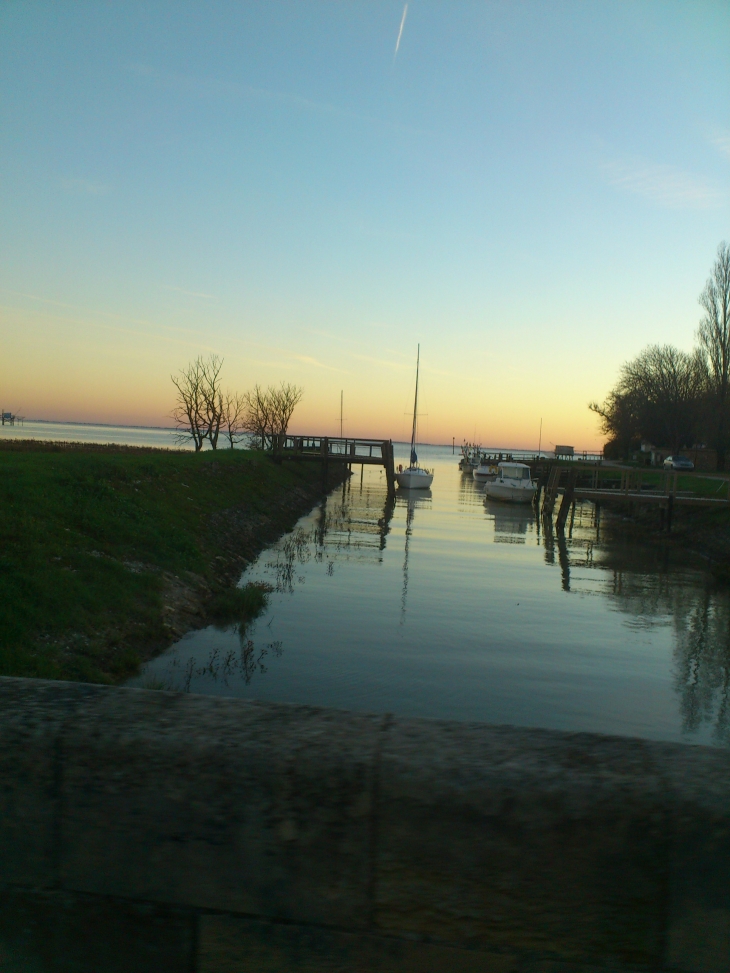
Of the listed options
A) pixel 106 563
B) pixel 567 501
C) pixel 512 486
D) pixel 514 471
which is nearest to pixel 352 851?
pixel 106 563

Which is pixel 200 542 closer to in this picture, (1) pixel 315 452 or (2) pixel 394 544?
(2) pixel 394 544

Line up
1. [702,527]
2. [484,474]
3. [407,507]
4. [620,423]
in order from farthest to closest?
[620,423] < [484,474] < [407,507] < [702,527]

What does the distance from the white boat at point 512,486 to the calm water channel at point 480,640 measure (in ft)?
71.9

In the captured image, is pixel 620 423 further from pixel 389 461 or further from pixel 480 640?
pixel 480 640

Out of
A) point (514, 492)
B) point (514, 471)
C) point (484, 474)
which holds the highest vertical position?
point (514, 471)

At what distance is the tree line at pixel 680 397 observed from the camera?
6094 centimetres

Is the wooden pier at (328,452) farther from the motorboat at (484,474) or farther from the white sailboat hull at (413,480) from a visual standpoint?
the motorboat at (484,474)

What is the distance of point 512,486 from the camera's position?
51594mm

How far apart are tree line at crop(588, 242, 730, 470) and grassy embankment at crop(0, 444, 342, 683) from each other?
46177mm

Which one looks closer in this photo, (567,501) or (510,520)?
(567,501)

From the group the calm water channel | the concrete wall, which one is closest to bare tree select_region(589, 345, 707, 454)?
the calm water channel

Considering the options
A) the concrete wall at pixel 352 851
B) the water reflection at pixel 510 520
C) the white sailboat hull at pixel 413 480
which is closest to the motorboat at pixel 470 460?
the white sailboat hull at pixel 413 480

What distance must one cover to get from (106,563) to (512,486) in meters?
40.1

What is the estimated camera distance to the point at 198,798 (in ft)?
8.25
